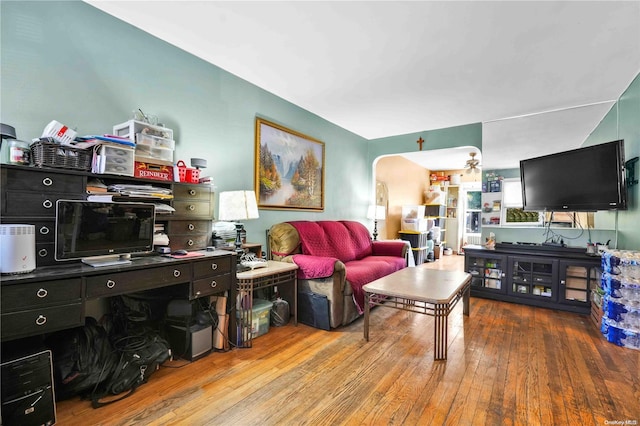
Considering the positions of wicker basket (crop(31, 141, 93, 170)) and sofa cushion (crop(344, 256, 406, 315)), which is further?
sofa cushion (crop(344, 256, 406, 315))

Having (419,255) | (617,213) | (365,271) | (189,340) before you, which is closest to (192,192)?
(189,340)

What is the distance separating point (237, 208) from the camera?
260 centimetres

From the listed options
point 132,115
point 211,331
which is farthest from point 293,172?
point 211,331

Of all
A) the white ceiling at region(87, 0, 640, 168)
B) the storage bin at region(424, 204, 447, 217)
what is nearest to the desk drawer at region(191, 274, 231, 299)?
the white ceiling at region(87, 0, 640, 168)

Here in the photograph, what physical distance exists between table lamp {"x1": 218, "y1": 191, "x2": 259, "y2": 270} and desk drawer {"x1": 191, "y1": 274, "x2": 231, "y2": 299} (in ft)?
0.88

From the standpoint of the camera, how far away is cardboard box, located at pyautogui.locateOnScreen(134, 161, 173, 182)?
211 cm

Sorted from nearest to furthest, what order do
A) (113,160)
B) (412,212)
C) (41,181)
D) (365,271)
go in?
1. (41,181)
2. (113,160)
3. (365,271)
4. (412,212)

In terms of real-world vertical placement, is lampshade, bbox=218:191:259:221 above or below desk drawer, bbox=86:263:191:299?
above

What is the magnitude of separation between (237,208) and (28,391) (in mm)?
1630

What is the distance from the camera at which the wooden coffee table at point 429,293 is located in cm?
227

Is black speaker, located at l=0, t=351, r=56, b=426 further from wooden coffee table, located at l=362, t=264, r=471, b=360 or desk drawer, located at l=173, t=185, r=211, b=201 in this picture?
wooden coffee table, located at l=362, t=264, r=471, b=360

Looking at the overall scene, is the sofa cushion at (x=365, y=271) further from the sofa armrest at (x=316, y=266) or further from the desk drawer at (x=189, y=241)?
the desk drawer at (x=189, y=241)

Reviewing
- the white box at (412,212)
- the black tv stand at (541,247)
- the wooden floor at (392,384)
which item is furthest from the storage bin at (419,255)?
the wooden floor at (392,384)

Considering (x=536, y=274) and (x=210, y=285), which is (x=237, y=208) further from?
(x=536, y=274)
